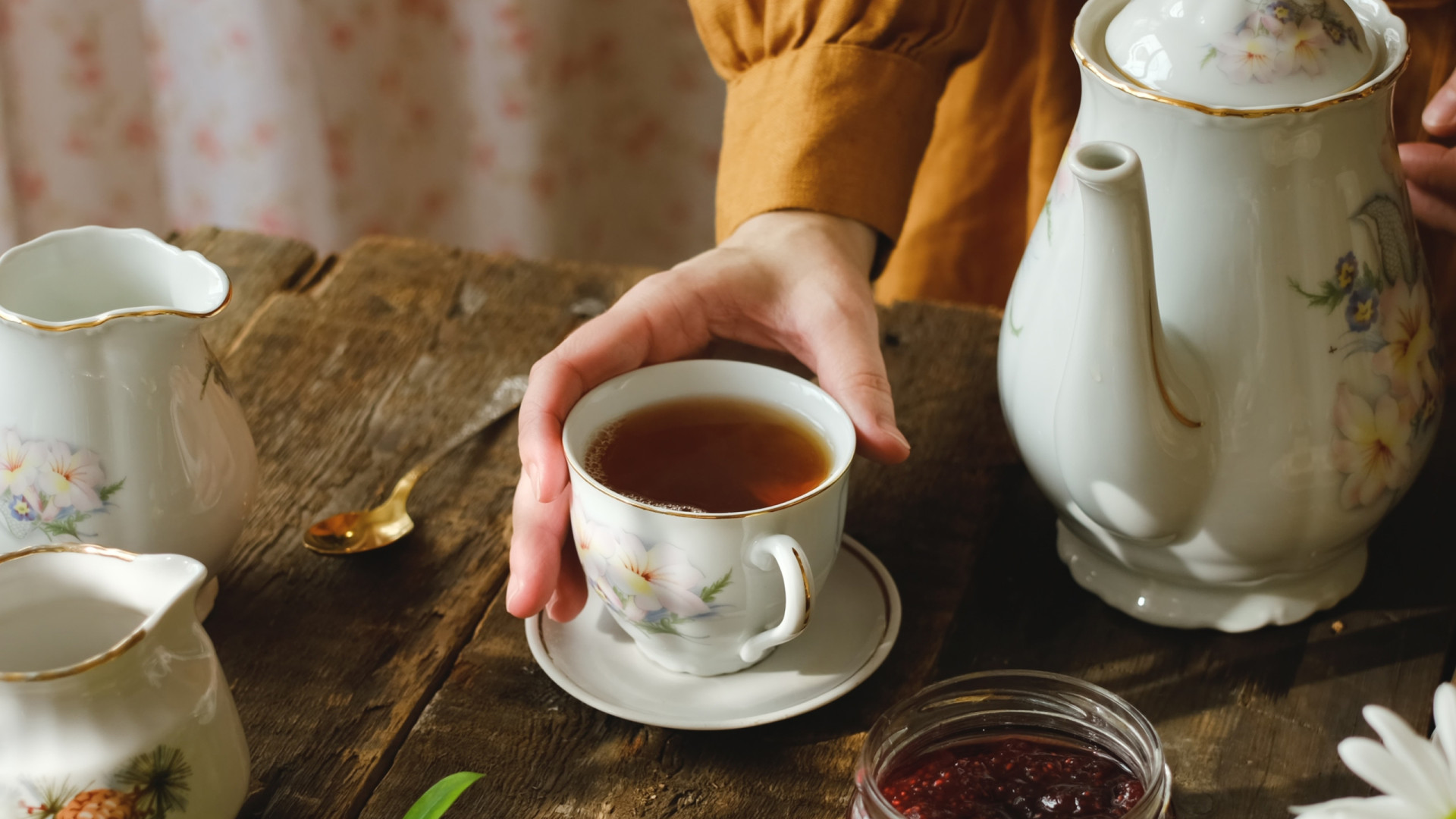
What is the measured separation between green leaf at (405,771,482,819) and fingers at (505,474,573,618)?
126mm

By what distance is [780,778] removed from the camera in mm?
675

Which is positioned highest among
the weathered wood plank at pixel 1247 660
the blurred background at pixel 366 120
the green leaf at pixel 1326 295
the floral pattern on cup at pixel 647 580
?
the green leaf at pixel 1326 295

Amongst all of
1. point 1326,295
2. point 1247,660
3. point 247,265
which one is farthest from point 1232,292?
point 247,265

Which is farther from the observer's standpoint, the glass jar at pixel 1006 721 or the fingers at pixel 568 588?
the fingers at pixel 568 588

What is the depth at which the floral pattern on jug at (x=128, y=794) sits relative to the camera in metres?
0.53

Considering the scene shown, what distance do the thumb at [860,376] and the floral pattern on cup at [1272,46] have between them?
27 centimetres

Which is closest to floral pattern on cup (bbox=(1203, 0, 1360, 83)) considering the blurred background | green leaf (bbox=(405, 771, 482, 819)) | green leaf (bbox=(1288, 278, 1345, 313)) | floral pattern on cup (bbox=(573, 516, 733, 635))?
green leaf (bbox=(1288, 278, 1345, 313))

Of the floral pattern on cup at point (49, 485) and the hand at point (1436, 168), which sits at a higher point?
the hand at point (1436, 168)

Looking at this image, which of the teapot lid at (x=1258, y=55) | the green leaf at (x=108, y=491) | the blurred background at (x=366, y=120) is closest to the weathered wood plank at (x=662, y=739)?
the green leaf at (x=108, y=491)

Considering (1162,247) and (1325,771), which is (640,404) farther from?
(1325,771)

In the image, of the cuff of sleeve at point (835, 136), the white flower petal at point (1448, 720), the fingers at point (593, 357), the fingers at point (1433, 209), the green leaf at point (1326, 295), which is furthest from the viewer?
the cuff of sleeve at point (835, 136)

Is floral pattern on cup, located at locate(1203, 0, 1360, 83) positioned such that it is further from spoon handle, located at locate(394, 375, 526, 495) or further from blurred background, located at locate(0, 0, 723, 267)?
blurred background, located at locate(0, 0, 723, 267)

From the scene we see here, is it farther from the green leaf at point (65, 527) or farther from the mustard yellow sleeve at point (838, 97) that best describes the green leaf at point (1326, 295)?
the green leaf at point (65, 527)

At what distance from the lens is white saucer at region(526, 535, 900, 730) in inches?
27.3
